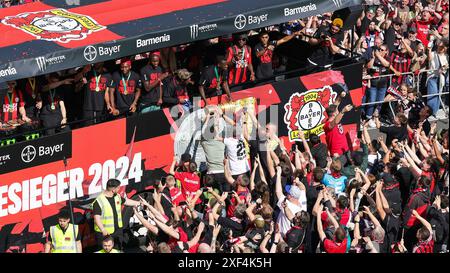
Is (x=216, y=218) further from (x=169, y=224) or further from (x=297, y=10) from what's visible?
(x=297, y=10)

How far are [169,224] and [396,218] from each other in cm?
336

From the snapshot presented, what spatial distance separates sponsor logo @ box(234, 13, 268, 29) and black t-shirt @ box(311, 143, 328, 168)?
226cm

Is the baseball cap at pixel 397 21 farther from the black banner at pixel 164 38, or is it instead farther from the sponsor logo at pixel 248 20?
the sponsor logo at pixel 248 20

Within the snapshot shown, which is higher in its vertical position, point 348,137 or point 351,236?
point 348,137

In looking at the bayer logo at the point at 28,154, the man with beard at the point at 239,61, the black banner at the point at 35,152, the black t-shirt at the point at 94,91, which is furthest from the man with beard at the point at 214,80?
the bayer logo at the point at 28,154

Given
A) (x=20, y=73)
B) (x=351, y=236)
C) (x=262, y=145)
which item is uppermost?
(x=20, y=73)

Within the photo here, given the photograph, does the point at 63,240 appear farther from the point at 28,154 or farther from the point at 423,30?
the point at 423,30

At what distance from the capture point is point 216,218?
16.3 metres

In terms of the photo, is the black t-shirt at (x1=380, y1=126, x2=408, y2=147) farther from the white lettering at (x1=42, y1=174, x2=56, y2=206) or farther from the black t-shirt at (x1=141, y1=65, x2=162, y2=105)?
the white lettering at (x1=42, y1=174, x2=56, y2=206)

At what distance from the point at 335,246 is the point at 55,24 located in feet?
19.4

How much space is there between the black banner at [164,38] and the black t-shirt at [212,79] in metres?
0.74

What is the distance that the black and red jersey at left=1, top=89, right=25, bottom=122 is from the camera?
17.8 metres

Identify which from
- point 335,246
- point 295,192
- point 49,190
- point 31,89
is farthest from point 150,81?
point 335,246
